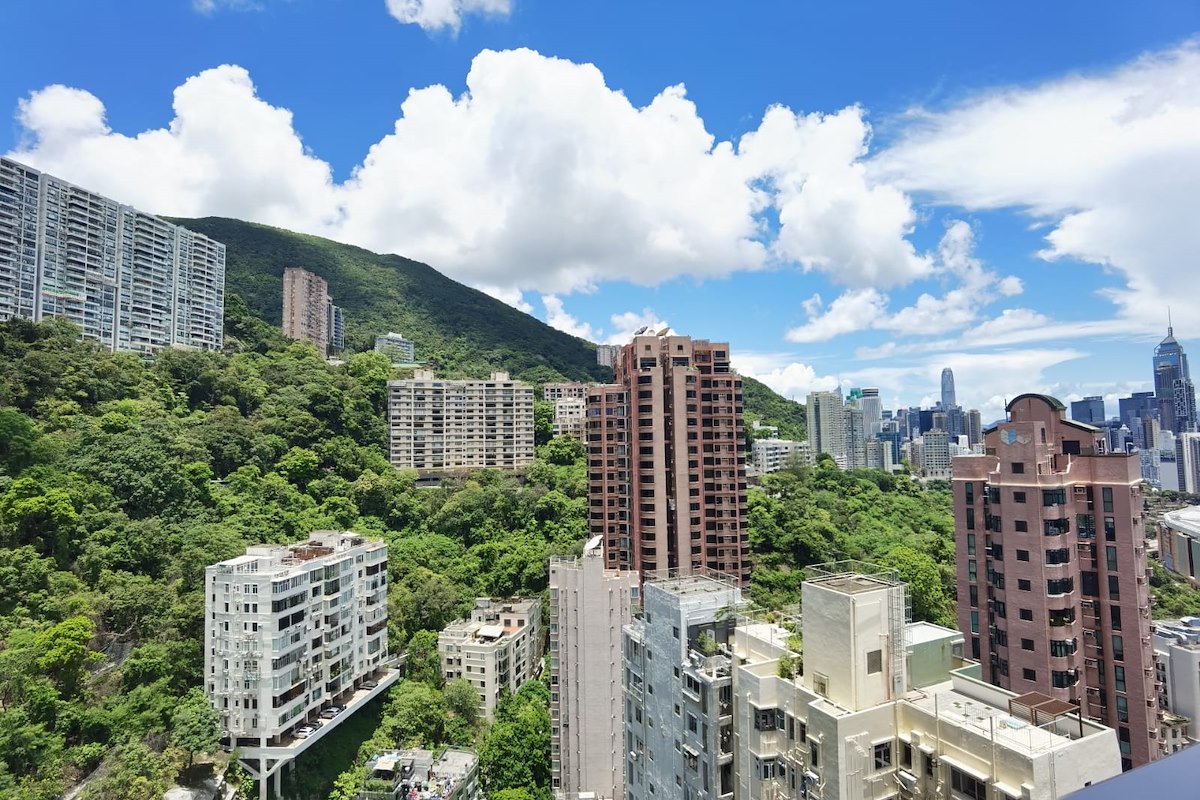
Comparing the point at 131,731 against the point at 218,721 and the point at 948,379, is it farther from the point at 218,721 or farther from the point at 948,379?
the point at 948,379

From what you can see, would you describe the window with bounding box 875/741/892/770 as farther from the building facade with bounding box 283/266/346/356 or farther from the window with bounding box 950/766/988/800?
the building facade with bounding box 283/266/346/356

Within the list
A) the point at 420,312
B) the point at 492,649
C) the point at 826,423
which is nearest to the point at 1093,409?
the point at 492,649

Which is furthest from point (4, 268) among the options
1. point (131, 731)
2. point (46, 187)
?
point (131, 731)

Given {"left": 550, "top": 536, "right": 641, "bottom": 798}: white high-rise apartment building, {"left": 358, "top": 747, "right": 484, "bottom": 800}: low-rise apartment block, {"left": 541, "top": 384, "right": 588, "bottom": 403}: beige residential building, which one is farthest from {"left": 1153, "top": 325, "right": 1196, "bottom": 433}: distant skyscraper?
{"left": 541, "top": 384, "right": 588, "bottom": 403}: beige residential building

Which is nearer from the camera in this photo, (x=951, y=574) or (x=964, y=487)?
(x=964, y=487)

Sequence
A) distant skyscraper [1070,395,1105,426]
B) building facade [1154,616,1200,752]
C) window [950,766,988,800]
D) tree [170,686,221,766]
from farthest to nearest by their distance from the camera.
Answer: distant skyscraper [1070,395,1105,426]
building facade [1154,616,1200,752]
tree [170,686,221,766]
window [950,766,988,800]

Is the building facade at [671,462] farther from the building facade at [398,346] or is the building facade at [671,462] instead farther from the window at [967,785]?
the building facade at [398,346]
